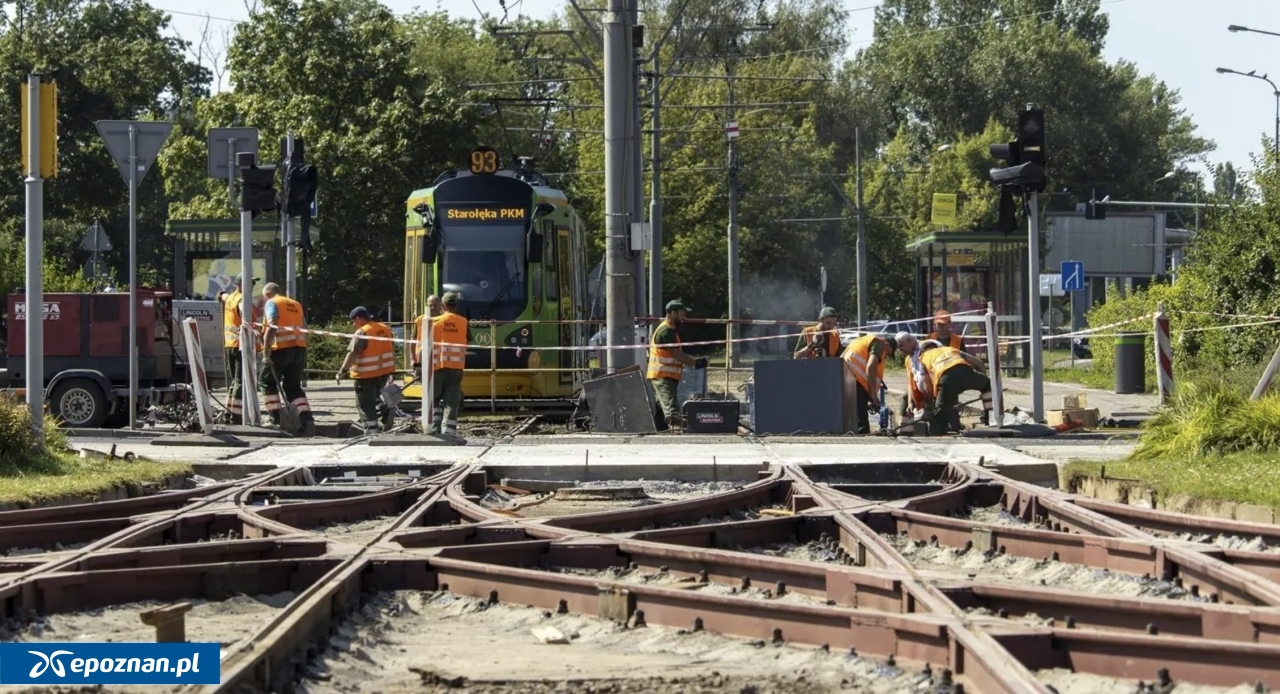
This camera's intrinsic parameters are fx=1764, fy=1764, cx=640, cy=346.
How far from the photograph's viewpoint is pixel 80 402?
821 inches

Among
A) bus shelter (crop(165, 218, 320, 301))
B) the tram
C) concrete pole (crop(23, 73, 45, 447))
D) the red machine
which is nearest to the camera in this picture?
concrete pole (crop(23, 73, 45, 447))

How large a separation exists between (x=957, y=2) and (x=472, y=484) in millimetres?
74140

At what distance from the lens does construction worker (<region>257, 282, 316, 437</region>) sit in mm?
19125

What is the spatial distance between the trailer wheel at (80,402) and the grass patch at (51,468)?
6.39 m

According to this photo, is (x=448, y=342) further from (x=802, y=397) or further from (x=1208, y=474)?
(x=1208, y=474)

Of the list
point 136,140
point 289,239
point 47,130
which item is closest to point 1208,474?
point 47,130

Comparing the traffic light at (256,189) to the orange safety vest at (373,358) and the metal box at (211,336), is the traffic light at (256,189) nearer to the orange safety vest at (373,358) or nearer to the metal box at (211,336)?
the orange safety vest at (373,358)

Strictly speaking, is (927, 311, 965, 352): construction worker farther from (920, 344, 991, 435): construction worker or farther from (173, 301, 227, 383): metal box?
(173, 301, 227, 383): metal box

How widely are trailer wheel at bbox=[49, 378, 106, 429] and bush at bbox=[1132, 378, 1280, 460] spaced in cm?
1222

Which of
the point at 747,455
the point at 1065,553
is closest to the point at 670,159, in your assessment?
the point at 747,455

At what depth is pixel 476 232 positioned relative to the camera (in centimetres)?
2402

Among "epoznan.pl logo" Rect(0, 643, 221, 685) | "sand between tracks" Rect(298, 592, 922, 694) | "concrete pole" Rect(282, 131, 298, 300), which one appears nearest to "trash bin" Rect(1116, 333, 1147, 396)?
"concrete pole" Rect(282, 131, 298, 300)

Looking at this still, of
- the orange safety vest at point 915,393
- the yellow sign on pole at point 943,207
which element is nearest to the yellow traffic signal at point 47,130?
the orange safety vest at point 915,393

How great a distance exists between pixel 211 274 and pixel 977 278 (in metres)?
18.0
